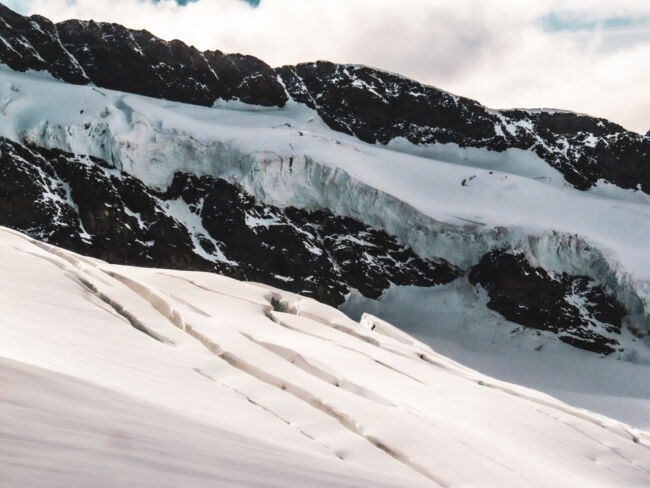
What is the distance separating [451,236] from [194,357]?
4073cm

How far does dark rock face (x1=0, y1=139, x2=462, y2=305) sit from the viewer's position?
151 feet

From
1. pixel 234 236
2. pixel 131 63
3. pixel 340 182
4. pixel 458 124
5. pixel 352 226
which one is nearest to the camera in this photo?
pixel 340 182

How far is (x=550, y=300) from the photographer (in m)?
46.0

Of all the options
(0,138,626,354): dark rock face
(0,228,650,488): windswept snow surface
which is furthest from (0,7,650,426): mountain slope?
(0,228,650,488): windswept snow surface

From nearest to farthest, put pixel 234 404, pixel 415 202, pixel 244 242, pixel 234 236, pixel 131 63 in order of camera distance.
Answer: pixel 234 404
pixel 415 202
pixel 244 242
pixel 234 236
pixel 131 63

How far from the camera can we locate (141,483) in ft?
7.57

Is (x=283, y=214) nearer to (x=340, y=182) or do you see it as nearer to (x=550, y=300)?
(x=340, y=182)

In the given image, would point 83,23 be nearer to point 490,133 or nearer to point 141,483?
point 490,133

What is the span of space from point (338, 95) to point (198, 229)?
35.2 metres

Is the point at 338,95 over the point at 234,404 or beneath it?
over

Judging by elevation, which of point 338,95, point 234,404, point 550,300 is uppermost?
point 338,95

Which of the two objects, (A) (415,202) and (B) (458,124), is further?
(B) (458,124)

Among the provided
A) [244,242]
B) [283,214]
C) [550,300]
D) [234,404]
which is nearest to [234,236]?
[244,242]

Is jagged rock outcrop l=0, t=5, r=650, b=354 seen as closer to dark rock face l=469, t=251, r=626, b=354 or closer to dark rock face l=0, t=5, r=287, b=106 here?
dark rock face l=469, t=251, r=626, b=354
